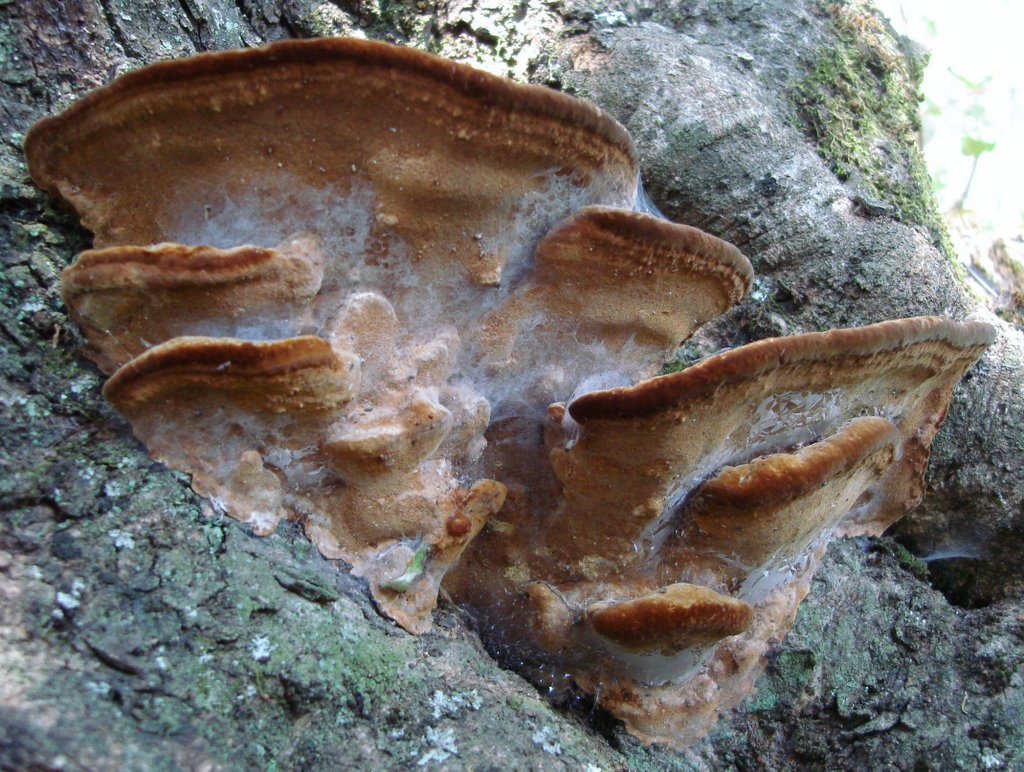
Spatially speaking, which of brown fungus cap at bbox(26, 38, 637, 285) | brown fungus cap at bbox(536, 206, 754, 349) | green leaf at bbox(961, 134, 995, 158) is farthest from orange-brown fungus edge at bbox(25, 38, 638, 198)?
green leaf at bbox(961, 134, 995, 158)

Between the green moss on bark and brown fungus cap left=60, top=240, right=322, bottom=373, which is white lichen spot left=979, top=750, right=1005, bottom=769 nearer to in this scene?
the green moss on bark

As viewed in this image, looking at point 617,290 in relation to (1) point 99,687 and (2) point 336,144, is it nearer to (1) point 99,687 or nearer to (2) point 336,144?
(2) point 336,144

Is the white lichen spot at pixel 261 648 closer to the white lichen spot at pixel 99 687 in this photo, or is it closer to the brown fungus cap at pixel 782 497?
the white lichen spot at pixel 99 687

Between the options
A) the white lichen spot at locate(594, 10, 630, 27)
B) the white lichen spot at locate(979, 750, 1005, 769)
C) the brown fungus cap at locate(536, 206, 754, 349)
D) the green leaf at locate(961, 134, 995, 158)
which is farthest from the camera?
the green leaf at locate(961, 134, 995, 158)

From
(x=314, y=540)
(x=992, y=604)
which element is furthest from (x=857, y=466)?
(x=314, y=540)

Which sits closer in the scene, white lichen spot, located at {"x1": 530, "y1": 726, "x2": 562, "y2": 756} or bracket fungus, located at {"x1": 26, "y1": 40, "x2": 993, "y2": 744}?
bracket fungus, located at {"x1": 26, "y1": 40, "x2": 993, "y2": 744}

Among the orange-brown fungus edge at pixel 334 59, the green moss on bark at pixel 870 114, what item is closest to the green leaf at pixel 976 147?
the green moss on bark at pixel 870 114

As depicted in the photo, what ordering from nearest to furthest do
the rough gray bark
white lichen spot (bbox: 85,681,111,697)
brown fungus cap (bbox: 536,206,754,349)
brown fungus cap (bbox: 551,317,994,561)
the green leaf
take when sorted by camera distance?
white lichen spot (bbox: 85,681,111,697), the rough gray bark, brown fungus cap (bbox: 551,317,994,561), brown fungus cap (bbox: 536,206,754,349), the green leaf

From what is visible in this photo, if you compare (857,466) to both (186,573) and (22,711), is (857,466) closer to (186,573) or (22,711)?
(186,573)

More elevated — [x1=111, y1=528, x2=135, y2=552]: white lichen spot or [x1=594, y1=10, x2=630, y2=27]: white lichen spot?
[x1=594, y1=10, x2=630, y2=27]: white lichen spot
